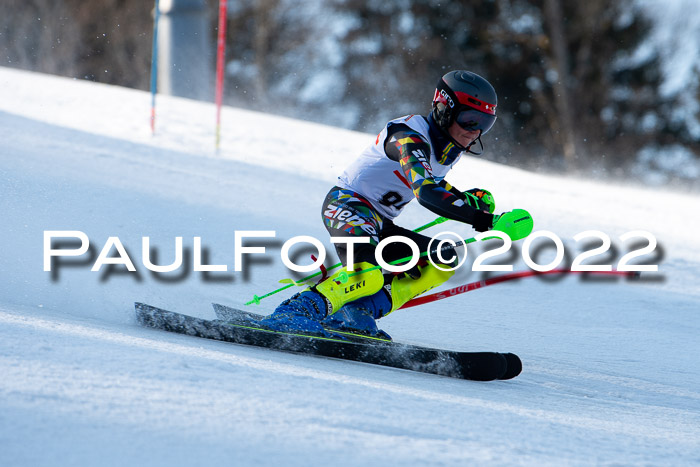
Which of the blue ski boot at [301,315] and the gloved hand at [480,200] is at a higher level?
the gloved hand at [480,200]

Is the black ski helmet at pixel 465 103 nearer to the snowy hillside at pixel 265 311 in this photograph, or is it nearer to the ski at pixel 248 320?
the ski at pixel 248 320

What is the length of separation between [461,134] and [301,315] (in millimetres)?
1015

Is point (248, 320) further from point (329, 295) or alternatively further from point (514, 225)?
point (514, 225)

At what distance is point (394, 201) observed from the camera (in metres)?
3.78

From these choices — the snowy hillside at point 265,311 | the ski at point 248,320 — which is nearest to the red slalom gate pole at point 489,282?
the ski at point 248,320

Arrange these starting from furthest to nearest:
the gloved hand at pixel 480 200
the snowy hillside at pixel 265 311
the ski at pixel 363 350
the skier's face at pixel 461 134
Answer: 1. the gloved hand at pixel 480 200
2. the skier's face at pixel 461 134
3. the ski at pixel 363 350
4. the snowy hillside at pixel 265 311

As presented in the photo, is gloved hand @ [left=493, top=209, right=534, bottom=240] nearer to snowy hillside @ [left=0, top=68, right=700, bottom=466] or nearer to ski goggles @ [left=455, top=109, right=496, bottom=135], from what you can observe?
ski goggles @ [left=455, top=109, right=496, bottom=135]

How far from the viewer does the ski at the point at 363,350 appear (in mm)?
3213

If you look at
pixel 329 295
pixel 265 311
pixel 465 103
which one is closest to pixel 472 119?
pixel 465 103

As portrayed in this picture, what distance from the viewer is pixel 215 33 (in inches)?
1115

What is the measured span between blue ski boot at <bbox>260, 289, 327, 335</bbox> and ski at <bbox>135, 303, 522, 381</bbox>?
0.14 feet

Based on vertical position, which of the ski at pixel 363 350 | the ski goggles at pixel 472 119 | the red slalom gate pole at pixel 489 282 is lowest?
the ski at pixel 363 350

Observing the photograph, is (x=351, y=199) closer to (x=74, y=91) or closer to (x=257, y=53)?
(x=74, y=91)

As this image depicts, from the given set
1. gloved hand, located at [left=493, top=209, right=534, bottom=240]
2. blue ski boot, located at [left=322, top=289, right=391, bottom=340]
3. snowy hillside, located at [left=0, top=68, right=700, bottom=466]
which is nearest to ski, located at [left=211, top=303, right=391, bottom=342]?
blue ski boot, located at [left=322, top=289, right=391, bottom=340]
